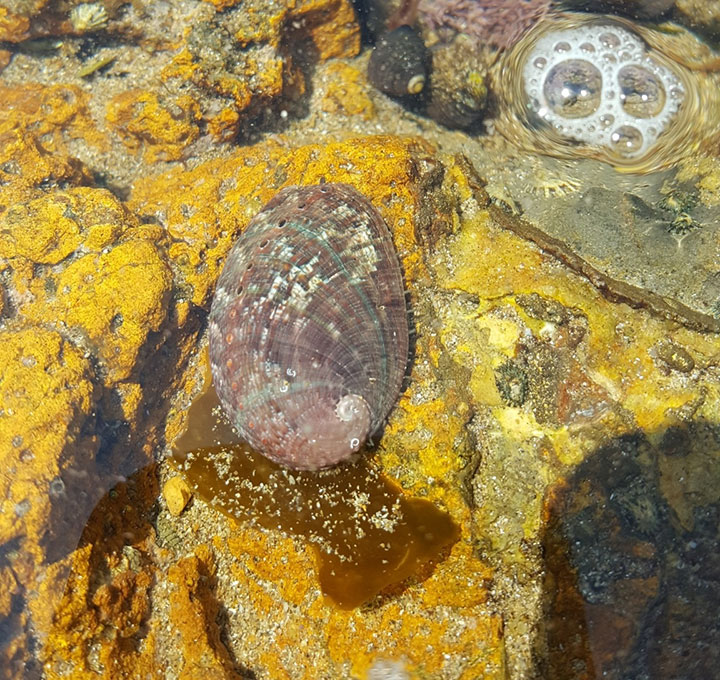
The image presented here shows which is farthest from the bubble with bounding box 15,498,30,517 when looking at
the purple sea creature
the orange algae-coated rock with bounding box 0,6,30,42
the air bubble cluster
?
the purple sea creature

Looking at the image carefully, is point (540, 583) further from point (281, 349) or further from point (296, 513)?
point (281, 349)

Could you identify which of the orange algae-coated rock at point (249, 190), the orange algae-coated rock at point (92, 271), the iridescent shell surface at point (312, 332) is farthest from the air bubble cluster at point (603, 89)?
the orange algae-coated rock at point (92, 271)

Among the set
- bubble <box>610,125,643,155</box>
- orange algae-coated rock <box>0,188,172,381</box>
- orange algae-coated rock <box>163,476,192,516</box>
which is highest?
bubble <box>610,125,643,155</box>

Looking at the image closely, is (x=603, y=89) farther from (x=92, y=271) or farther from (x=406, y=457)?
(x=92, y=271)

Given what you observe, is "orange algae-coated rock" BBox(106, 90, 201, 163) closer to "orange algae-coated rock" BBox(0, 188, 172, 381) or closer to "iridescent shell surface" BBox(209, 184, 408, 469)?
"orange algae-coated rock" BBox(0, 188, 172, 381)

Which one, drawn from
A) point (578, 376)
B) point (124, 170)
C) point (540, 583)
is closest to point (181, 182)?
point (124, 170)
